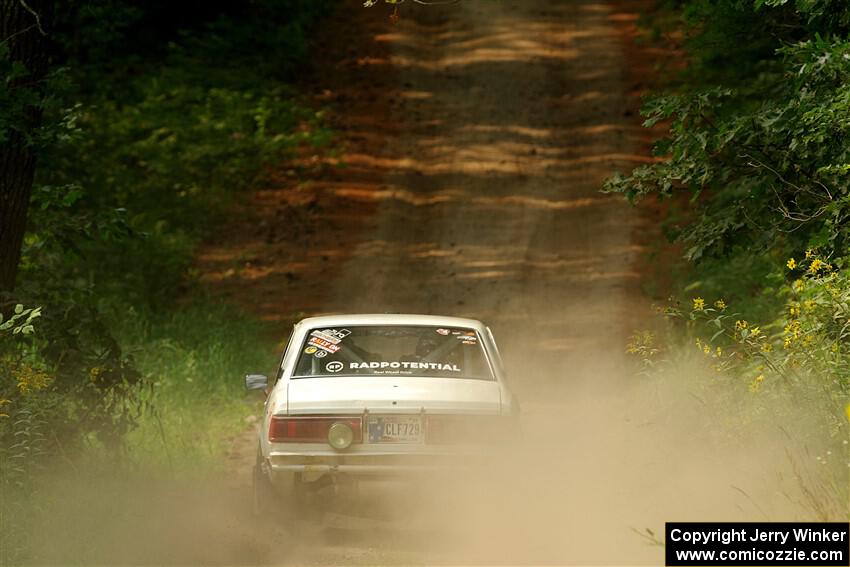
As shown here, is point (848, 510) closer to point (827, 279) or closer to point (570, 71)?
point (827, 279)

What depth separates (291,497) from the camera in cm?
889

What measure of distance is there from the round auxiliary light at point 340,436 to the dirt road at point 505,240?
678 mm

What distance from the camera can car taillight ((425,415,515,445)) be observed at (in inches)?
342

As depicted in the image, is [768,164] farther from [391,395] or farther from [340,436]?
[340,436]

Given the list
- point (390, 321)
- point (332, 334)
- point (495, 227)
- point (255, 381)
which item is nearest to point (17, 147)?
point (255, 381)

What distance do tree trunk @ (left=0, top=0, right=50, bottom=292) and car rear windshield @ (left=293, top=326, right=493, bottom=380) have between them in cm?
256

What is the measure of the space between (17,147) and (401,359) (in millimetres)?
3482

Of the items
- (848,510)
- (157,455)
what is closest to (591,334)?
(157,455)

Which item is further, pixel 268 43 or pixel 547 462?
pixel 268 43

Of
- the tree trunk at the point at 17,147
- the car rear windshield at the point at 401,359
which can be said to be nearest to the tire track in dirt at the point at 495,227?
the car rear windshield at the point at 401,359

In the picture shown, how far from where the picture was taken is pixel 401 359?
9719 mm

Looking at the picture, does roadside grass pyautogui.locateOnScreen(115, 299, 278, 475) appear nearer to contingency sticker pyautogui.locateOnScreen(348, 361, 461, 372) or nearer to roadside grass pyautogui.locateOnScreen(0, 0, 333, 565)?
roadside grass pyautogui.locateOnScreen(0, 0, 333, 565)

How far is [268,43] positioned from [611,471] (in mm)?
19019

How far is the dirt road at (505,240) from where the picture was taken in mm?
8914
